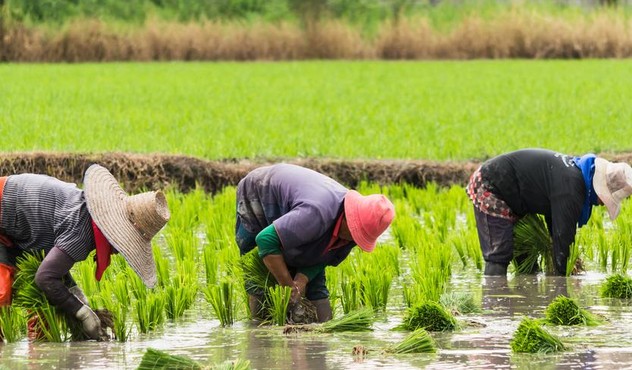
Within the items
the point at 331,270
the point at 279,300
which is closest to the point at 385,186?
the point at 331,270

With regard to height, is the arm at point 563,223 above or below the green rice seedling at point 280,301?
above

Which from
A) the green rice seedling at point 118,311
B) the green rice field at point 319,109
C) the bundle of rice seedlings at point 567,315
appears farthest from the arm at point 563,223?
the green rice field at point 319,109

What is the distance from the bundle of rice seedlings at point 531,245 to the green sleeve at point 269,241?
233cm

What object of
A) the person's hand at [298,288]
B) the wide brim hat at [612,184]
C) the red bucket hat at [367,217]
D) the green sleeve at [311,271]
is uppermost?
the wide brim hat at [612,184]

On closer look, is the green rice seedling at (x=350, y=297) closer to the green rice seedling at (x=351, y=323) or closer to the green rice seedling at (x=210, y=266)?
the green rice seedling at (x=351, y=323)

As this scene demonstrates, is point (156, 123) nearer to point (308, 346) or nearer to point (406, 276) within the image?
point (406, 276)

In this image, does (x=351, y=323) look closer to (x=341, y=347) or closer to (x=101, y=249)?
(x=341, y=347)

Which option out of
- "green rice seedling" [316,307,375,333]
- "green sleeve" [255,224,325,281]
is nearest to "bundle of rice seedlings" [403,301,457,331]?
"green rice seedling" [316,307,375,333]

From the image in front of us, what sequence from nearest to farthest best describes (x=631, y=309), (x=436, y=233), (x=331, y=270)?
(x=631, y=309) < (x=331, y=270) < (x=436, y=233)

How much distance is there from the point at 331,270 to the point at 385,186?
4302mm

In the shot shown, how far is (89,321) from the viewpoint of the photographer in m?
5.80

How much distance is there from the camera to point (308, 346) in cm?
574

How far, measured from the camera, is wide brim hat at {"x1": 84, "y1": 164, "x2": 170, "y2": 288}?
18.8 ft

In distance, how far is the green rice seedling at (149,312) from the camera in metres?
6.04
